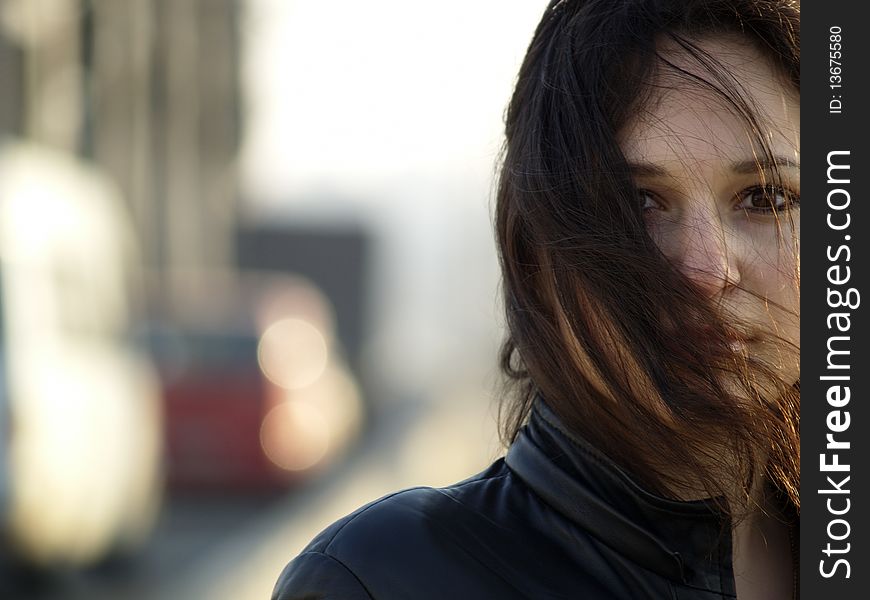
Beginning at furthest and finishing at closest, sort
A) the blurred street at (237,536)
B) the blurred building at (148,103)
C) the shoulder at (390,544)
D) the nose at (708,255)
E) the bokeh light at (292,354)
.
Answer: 1. the blurred building at (148,103)
2. the bokeh light at (292,354)
3. the blurred street at (237,536)
4. the nose at (708,255)
5. the shoulder at (390,544)

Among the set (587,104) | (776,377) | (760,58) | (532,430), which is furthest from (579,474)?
(760,58)

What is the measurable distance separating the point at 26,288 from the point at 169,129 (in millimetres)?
28678

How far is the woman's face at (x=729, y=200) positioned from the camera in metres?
1.88

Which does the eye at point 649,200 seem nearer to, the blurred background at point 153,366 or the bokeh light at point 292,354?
the blurred background at point 153,366

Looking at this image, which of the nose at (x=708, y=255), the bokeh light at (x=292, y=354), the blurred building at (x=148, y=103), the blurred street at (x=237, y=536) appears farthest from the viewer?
the blurred building at (x=148, y=103)

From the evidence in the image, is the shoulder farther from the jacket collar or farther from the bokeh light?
the bokeh light

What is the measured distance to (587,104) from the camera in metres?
1.94

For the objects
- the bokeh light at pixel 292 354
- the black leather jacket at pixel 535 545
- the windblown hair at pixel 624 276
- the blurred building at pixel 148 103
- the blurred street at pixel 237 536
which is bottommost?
the blurred street at pixel 237 536

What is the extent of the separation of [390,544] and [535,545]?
0.62 ft

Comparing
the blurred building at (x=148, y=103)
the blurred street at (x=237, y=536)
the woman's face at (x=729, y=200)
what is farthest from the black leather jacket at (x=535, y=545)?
the blurred building at (x=148, y=103)

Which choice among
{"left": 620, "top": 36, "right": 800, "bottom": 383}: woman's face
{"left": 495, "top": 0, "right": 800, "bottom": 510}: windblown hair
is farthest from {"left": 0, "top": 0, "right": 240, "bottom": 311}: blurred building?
{"left": 620, "top": 36, "right": 800, "bottom": 383}: woman's face

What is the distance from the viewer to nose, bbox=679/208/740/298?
6.04 feet

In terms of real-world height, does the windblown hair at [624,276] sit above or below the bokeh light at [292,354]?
above

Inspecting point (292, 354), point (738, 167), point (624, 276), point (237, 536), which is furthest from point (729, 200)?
point (292, 354)
